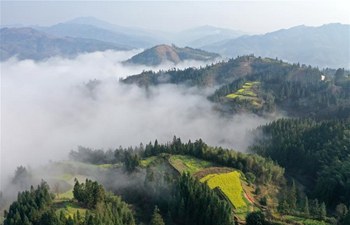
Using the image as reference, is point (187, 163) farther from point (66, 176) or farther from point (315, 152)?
point (315, 152)

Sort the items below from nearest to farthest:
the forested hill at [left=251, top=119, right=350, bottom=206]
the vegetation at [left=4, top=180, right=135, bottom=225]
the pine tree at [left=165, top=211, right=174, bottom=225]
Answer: the vegetation at [left=4, top=180, right=135, bottom=225] → the pine tree at [left=165, top=211, right=174, bottom=225] → the forested hill at [left=251, top=119, right=350, bottom=206]

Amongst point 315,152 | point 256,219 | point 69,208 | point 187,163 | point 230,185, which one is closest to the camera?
point 256,219

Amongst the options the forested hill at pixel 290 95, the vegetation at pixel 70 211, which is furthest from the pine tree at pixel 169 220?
the forested hill at pixel 290 95

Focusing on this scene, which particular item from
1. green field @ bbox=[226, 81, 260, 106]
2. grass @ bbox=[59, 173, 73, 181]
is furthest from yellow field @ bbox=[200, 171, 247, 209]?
green field @ bbox=[226, 81, 260, 106]

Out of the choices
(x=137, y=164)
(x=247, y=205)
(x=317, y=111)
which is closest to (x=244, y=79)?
(x=317, y=111)

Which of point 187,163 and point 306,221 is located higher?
point 187,163

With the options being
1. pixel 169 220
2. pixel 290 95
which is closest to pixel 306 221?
pixel 169 220

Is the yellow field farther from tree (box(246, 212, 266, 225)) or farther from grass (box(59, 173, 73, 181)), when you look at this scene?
grass (box(59, 173, 73, 181))
